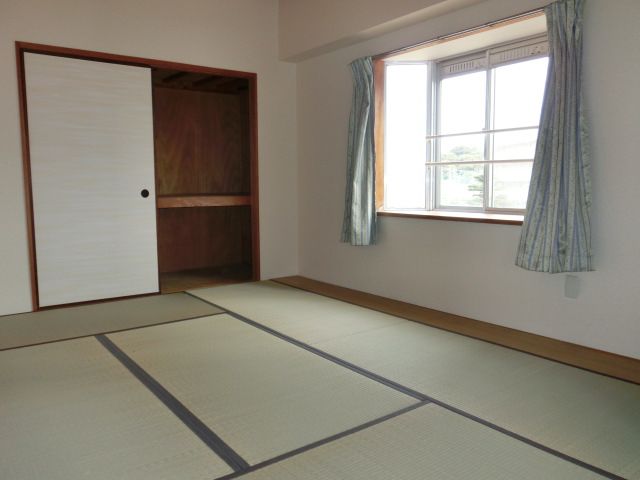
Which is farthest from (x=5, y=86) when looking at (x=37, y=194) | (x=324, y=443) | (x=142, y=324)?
(x=324, y=443)

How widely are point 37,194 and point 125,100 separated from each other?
1.04 meters

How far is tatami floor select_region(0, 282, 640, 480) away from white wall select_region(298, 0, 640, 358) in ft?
1.58

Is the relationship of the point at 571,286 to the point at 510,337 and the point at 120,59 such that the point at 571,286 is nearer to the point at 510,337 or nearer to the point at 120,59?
the point at 510,337

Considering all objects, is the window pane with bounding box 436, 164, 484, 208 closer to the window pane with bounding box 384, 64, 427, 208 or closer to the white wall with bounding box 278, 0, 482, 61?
the window pane with bounding box 384, 64, 427, 208

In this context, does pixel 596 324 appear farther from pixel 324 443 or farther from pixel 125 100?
pixel 125 100

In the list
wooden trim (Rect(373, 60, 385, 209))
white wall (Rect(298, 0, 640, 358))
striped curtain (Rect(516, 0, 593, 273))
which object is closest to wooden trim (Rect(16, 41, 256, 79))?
white wall (Rect(298, 0, 640, 358))

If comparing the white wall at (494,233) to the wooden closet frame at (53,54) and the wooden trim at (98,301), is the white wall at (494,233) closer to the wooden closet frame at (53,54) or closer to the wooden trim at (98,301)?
the wooden closet frame at (53,54)

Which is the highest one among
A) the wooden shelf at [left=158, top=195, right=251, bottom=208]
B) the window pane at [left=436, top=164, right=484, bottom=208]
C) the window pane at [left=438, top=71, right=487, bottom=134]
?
the window pane at [left=438, top=71, right=487, bottom=134]

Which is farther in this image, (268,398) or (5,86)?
(5,86)

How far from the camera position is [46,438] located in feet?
6.93

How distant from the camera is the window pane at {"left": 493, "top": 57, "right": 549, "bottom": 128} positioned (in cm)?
385

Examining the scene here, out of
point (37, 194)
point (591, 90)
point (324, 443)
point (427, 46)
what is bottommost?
point (324, 443)

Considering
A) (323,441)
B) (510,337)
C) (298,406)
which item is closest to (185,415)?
(298,406)

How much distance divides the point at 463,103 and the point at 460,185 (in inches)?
26.0
